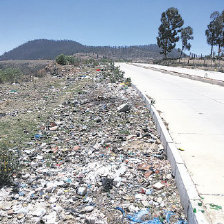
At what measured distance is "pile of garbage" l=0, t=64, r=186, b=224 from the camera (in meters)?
2.90

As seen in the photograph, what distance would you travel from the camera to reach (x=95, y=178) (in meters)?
3.67

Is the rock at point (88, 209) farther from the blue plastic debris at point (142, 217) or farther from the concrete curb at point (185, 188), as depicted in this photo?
the concrete curb at point (185, 188)

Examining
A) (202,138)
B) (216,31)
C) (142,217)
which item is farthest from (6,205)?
(216,31)

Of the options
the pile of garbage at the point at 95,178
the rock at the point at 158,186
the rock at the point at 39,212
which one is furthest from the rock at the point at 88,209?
the rock at the point at 158,186

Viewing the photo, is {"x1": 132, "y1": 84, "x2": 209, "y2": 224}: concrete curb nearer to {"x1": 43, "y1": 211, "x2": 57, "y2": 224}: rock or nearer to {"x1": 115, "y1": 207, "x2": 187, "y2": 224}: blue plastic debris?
{"x1": 115, "y1": 207, "x2": 187, "y2": 224}: blue plastic debris

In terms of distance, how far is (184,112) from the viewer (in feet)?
20.6

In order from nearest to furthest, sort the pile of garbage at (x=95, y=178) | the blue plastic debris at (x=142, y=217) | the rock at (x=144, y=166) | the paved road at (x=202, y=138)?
the blue plastic debris at (x=142, y=217), the paved road at (x=202, y=138), the pile of garbage at (x=95, y=178), the rock at (x=144, y=166)

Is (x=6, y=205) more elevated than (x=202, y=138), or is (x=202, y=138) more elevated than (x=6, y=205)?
(x=202, y=138)

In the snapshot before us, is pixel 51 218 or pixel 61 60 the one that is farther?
pixel 61 60

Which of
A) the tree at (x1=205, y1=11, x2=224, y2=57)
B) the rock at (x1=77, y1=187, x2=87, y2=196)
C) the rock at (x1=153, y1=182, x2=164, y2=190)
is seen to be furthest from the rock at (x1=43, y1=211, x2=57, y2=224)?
the tree at (x1=205, y1=11, x2=224, y2=57)

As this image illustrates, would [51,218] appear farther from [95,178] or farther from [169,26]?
[169,26]

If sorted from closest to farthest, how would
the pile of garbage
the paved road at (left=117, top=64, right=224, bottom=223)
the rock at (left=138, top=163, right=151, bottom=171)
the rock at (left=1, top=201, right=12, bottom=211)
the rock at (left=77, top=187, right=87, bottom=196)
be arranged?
the paved road at (left=117, top=64, right=224, bottom=223) → the pile of garbage → the rock at (left=1, top=201, right=12, bottom=211) → the rock at (left=77, top=187, right=87, bottom=196) → the rock at (left=138, top=163, right=151, bottom=171)

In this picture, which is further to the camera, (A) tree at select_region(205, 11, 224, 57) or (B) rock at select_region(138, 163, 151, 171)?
(A) tree at select_region(205, 11, 224, 57)

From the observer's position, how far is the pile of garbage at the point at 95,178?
2.90 m
